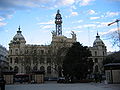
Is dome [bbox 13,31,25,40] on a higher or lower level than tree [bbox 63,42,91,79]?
higher

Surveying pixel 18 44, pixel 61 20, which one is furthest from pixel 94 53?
pixel 18 44

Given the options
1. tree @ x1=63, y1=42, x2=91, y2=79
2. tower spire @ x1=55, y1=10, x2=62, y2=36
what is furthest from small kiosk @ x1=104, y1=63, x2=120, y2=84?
tower spire @ x1=55, y1=10, x2=62, y2=36

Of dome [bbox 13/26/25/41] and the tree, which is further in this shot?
dome [bbox 13/26/25/41]

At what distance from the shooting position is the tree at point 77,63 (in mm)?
59781

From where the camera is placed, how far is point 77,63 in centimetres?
6009

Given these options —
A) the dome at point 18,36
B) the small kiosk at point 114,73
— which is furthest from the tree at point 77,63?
the dome at point 18,36

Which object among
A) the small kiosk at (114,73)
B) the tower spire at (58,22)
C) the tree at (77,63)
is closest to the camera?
the small kiosk at (114,73)

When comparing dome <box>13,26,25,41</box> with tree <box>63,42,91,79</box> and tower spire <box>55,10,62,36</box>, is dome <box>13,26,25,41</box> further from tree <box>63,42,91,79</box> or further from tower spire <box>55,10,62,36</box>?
tree <box>63,42,91,79</box>

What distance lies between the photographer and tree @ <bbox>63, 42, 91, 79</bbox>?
196 ft

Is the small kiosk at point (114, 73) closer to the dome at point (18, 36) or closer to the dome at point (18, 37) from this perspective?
the dome at point (18, 37)

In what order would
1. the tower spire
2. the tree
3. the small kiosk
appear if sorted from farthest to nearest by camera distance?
the tower spire
the tree
the small kiosk

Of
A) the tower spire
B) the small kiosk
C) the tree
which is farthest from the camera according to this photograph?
the tower spire

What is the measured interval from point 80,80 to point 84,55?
622cm

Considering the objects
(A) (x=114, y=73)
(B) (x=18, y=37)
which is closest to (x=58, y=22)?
(B) (x=18, y=37)
